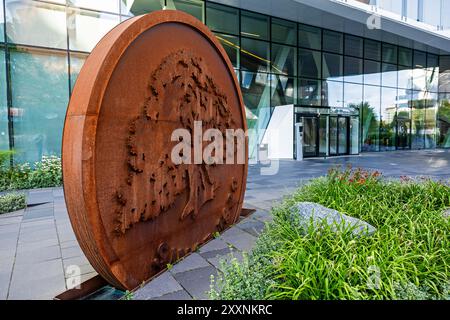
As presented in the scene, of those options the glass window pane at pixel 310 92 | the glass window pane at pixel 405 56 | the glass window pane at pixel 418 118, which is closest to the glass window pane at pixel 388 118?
→ the glass window pane at pixel 405 56

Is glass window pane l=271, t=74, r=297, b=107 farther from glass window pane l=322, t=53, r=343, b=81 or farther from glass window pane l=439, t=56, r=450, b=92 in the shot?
glass window pane l=439, t=56, r=450, b=92

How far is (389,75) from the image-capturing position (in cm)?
2453

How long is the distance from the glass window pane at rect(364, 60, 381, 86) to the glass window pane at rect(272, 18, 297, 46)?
7.38m

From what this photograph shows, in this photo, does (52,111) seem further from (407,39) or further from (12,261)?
(407,39)

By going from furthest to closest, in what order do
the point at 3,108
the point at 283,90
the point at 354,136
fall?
the point at 354,136
the point at 283,90
the point at 3,108

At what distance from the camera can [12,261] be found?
12.5 feet

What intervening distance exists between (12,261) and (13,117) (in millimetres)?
9610

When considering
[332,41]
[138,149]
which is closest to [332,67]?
[332,41]

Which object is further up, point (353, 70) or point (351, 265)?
point (353, 70)

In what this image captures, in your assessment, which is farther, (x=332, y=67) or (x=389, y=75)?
(x=389, y=75)

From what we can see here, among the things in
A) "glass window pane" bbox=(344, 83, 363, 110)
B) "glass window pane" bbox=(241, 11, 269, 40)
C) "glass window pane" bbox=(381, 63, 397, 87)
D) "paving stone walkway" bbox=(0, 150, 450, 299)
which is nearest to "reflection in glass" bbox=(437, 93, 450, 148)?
"glass window pane" bbox=(381, 63, 397, 87)

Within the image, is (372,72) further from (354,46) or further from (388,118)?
(388,118)

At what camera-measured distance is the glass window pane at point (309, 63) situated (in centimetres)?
1970

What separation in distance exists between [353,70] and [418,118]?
1009cm
